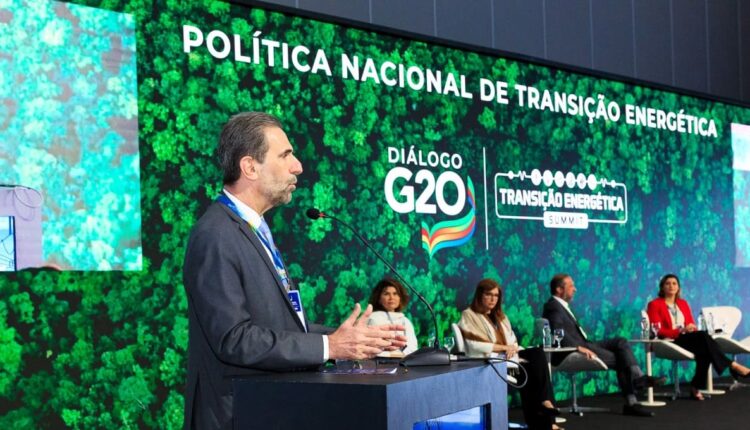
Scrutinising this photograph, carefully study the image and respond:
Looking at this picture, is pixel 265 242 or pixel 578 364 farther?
pixel 578 364

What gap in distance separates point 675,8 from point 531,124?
2.81m

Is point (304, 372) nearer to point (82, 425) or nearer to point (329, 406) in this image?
point (329, 406)

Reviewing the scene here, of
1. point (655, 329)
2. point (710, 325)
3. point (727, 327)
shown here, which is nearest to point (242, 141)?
point (655, 329)

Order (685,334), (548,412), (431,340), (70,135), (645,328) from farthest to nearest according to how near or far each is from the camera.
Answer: (685,334) < (645,328) < (548,412) < (431,340) < (70,135)

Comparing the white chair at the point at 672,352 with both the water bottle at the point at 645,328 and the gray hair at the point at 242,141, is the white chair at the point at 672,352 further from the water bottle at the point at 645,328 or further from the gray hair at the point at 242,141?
the gray hair at the point at 242,141

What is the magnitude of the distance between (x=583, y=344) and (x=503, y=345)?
3.61 ft

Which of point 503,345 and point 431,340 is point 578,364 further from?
point 431,340

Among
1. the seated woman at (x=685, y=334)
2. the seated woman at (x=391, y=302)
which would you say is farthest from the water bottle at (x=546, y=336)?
the seated woman at (x=685, y=334)

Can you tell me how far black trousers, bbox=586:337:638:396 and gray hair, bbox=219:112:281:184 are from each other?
6207 mm

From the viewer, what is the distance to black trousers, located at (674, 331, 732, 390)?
9242 mm

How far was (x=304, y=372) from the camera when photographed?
2.47m

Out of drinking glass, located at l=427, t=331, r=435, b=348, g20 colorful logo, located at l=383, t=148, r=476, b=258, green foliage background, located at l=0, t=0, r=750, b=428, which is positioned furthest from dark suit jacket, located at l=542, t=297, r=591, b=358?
drinking glass, located at l=427, t=331, r=435, b=348

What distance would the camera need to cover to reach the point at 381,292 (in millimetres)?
7129

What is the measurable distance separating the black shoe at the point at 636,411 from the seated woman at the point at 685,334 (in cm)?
126
